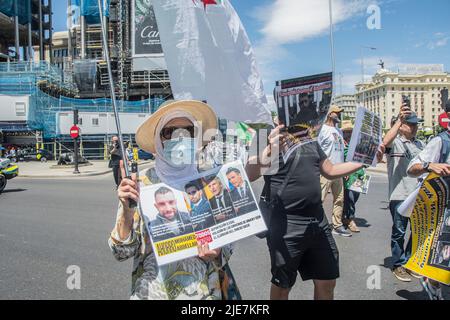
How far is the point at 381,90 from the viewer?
95500mm

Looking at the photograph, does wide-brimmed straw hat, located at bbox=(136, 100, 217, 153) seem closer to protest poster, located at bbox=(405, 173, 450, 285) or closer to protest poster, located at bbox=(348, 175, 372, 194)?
protest poster, located at bbox=(405, 173, 450, 285)

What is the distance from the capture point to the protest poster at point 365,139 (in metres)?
2.06

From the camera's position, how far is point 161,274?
171cm

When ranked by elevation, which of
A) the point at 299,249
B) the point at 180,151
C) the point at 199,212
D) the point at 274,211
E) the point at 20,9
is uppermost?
the point at 20,9

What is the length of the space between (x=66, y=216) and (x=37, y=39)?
2036 inches

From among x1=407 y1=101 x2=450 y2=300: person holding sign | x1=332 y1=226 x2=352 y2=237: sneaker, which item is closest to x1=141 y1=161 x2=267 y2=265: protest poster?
x1=407 y1=101 x2=450 y2=300: person holding sign

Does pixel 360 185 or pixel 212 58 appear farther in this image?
pixel 360 185

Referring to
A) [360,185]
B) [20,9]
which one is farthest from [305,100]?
[20,9]

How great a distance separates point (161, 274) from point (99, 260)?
9.97 feet

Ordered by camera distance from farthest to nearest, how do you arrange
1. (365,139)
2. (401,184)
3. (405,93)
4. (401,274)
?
(405,93)
(401,184)
(401,274)
(365,139)

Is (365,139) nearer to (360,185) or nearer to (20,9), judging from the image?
(360,185)

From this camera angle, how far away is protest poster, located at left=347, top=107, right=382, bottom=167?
2064 millimetres
